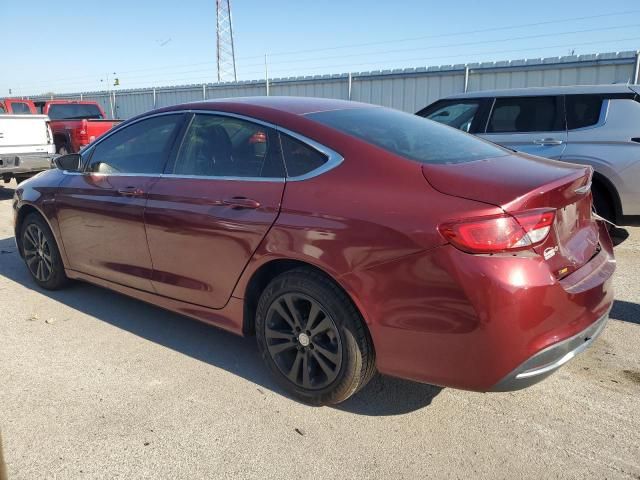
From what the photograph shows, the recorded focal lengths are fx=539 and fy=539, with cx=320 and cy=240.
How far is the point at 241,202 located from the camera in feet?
10.1

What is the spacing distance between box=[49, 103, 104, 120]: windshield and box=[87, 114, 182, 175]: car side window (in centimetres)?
1210

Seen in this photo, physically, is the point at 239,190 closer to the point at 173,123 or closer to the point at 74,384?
the point at 173,123

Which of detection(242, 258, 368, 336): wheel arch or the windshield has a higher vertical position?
the windshield

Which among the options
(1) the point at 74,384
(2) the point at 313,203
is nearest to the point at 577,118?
(2) the point at 313,203

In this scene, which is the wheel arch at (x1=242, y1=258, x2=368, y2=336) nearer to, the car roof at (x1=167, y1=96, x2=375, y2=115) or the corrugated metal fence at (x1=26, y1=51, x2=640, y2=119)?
the car roof at (x1=167, y1=96, x2=375, y2=115)

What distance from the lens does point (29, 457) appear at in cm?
257

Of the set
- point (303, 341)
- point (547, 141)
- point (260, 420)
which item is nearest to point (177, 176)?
point (303, 341)

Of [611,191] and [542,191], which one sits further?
[611,191]

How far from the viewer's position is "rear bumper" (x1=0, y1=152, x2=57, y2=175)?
995cm

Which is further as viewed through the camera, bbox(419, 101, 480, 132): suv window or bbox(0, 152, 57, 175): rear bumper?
bbox(0, 152, 57, 175): rear bumper

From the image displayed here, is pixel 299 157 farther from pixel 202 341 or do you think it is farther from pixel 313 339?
pixel 202 341

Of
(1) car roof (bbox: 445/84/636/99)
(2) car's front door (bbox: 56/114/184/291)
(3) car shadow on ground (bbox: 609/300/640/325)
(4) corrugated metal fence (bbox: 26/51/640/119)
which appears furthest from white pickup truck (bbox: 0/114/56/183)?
(3) car shadow on ground (bbox: 609/300/640/325)

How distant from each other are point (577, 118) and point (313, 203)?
13.7 ft

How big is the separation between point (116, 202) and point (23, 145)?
25.7 ft
